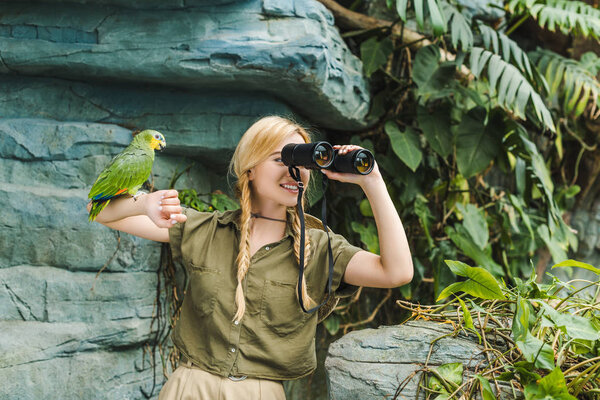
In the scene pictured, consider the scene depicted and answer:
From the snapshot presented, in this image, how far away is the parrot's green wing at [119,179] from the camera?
155cm

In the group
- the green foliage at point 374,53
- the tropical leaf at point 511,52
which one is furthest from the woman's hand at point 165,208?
the tropical leaf at point 511,52

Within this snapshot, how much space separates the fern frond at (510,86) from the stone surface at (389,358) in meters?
1.64

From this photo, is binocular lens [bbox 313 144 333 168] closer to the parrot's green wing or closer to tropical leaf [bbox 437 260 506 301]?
tropical leaf [bbox 437 260 506 301]

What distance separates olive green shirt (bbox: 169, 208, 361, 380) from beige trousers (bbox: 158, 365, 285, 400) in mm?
24

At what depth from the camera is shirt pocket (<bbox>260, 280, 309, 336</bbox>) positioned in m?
1.57

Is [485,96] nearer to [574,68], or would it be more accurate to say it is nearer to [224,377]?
[574,68]

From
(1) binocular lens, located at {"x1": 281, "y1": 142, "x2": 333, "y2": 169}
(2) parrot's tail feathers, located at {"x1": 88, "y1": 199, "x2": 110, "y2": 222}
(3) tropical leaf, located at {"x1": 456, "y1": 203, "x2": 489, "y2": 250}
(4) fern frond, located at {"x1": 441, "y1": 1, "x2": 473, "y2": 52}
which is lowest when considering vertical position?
(3) tropical leaf, located at {"x1": 456, "y1": 203, "x2": 489, "y2": 250}

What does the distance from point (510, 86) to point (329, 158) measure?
1821 mm

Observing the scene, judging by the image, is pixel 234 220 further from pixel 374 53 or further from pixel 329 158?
pixel 374 53

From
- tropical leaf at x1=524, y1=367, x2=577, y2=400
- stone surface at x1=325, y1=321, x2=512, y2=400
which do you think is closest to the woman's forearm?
stone surface at x1=325, y1=321, x2=512, y2=400

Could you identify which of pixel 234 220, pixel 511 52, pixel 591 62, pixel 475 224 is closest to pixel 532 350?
pixel 234 220

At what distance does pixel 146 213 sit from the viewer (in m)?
1.51

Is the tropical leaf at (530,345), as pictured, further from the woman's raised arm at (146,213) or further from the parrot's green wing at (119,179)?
the parrot's green wing at (119,179)

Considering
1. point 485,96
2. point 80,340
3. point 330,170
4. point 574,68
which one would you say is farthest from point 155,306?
point 574,68
